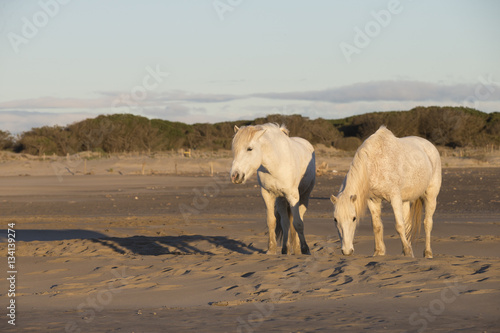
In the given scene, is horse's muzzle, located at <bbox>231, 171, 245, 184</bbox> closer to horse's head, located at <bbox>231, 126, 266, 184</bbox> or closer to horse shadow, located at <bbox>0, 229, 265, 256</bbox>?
horse's head, located at <bbox>231, 126, 266, 184</bbox>

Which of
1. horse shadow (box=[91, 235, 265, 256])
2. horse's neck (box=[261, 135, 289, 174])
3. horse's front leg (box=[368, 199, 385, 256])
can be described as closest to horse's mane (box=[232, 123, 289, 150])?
horse's neck (box=[261, 135, 289, 174])

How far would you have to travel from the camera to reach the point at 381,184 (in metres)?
9.05

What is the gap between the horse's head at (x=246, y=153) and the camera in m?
8.61

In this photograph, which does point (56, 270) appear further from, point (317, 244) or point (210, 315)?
point (317, 244)

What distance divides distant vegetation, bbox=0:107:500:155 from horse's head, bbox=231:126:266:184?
49882 mm

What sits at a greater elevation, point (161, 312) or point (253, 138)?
point (253, 138)

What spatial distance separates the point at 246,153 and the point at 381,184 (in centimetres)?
196

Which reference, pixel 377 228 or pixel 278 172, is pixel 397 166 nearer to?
pixel 377 228

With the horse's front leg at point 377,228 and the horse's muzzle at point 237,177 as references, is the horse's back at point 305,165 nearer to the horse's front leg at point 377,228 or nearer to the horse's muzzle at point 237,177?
the horse's front leg at point 377,228

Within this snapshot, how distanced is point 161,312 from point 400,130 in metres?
65.9

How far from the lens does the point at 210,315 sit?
19.4 feet

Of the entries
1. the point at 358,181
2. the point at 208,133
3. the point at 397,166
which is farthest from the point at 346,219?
the point at 208,133

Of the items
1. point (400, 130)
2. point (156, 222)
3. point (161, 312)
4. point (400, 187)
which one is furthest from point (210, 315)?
point (400, 130)

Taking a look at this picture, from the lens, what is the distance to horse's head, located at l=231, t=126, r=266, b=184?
8.61 m
